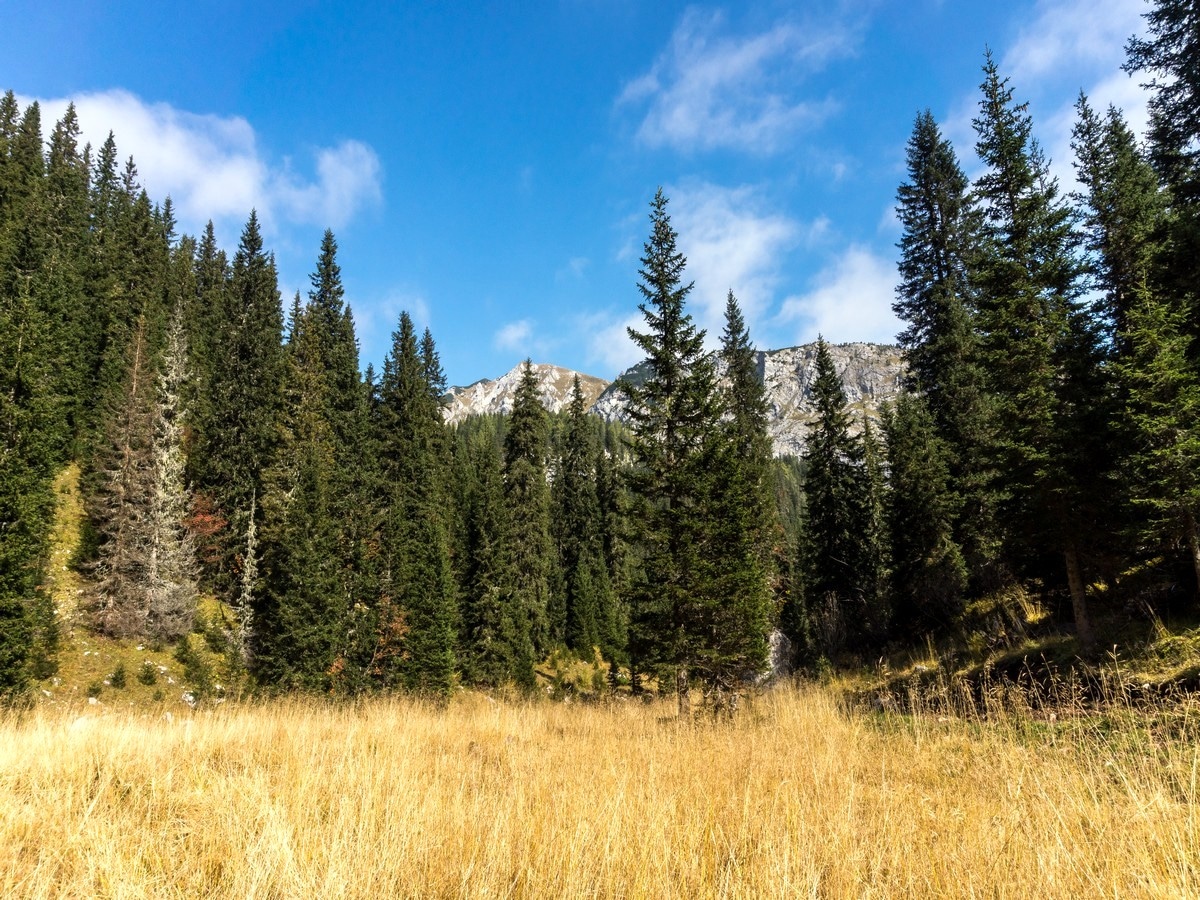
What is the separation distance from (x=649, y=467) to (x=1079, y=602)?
11122mm

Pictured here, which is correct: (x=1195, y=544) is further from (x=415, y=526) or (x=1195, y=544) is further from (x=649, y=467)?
(x=415, y=526)

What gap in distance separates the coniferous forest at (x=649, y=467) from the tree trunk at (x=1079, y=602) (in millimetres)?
65

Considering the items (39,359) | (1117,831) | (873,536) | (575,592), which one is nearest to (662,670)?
(1117,831)

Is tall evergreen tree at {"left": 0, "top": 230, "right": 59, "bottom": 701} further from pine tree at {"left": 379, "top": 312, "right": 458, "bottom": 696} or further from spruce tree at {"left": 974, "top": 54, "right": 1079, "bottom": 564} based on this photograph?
spruce tree at {"left": 974, "top": 54, "right": 1079, "bottom": 564}

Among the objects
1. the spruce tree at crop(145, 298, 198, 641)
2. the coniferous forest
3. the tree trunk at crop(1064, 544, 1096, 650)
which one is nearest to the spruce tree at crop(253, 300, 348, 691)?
the coniferous forest

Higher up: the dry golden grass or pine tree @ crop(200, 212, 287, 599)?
pine tree @ crop(200, 212, 287, 599)

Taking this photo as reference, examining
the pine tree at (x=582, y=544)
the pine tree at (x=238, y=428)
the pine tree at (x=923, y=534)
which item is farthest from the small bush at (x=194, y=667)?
the pine tree at (x=923, y=534)

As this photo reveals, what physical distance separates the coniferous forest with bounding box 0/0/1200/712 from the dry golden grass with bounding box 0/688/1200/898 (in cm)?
879

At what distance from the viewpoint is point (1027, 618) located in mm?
18125

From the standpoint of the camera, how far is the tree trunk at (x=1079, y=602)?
1296 cm

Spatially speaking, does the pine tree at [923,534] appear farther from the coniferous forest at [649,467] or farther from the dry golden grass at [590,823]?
the dry golden grass at [590,823]

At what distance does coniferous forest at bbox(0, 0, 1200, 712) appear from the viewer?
14.4 metres

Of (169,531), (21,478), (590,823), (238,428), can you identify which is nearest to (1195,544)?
(590,823)

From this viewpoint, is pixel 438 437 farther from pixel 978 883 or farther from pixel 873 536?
pixel 978 883
